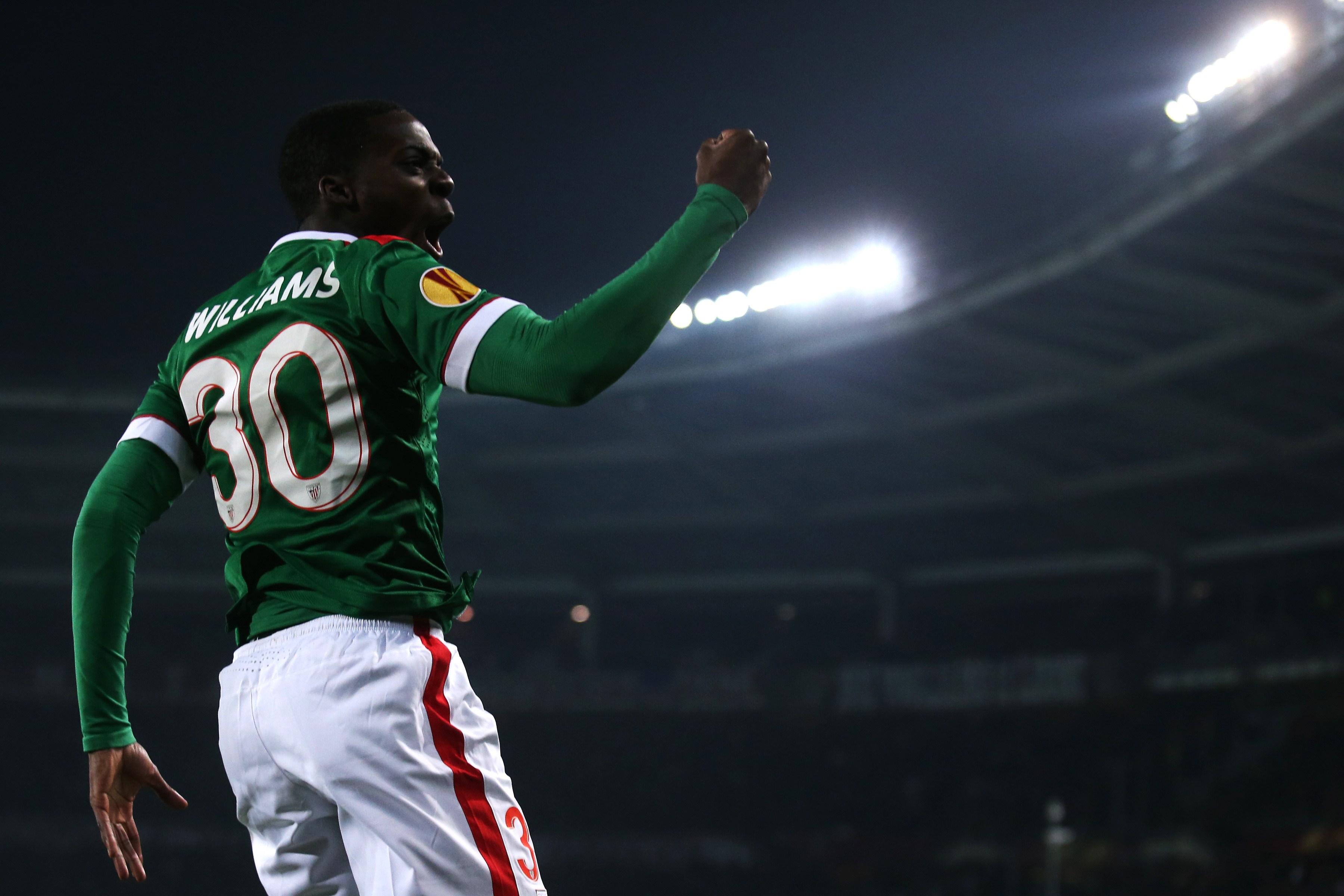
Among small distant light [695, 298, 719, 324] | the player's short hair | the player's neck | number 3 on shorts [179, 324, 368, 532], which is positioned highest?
small distant light [695, 298, 719, 324]

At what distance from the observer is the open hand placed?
7.57 ft

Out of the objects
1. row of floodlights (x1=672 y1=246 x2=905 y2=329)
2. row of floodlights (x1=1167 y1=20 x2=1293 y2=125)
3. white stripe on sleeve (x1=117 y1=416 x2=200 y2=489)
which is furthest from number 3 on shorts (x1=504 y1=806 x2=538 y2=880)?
row of floodlights (x1=672 y1=246 x2=905 y2=329)

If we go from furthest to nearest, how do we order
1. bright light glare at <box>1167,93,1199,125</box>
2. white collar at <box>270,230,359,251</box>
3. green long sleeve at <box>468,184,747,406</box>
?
bright light glare at <box>1167,93,1199,125</box>
white collar at <box>270,230,359,251</box>
green long sleeve at <box>468,184,747,406</box>

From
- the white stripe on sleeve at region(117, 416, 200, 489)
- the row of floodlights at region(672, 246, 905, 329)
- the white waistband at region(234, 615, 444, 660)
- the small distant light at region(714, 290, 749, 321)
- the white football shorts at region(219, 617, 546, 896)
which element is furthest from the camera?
the small distant light at region(714, 290, 749, 321)

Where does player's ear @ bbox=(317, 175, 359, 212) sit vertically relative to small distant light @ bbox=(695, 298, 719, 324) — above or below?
below

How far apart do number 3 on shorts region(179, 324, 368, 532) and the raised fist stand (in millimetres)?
651

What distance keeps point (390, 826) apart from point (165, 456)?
939 mm

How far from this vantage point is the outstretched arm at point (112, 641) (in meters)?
2.33

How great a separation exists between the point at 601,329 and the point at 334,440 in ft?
1.83

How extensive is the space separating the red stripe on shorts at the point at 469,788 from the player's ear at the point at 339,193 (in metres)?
0.86

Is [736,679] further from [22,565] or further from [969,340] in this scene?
[22,565]

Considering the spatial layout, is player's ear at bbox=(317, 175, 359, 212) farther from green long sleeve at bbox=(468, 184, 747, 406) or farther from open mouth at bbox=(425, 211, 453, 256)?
green long sleeve at bbox=(468, 184, 747, 406)

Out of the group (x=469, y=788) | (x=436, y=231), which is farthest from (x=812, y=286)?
(x=469, y=788)

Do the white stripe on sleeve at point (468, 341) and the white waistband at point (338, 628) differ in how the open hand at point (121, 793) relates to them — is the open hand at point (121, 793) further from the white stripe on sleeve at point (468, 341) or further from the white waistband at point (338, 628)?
the white stripe on sleeve at point (468, 341)
